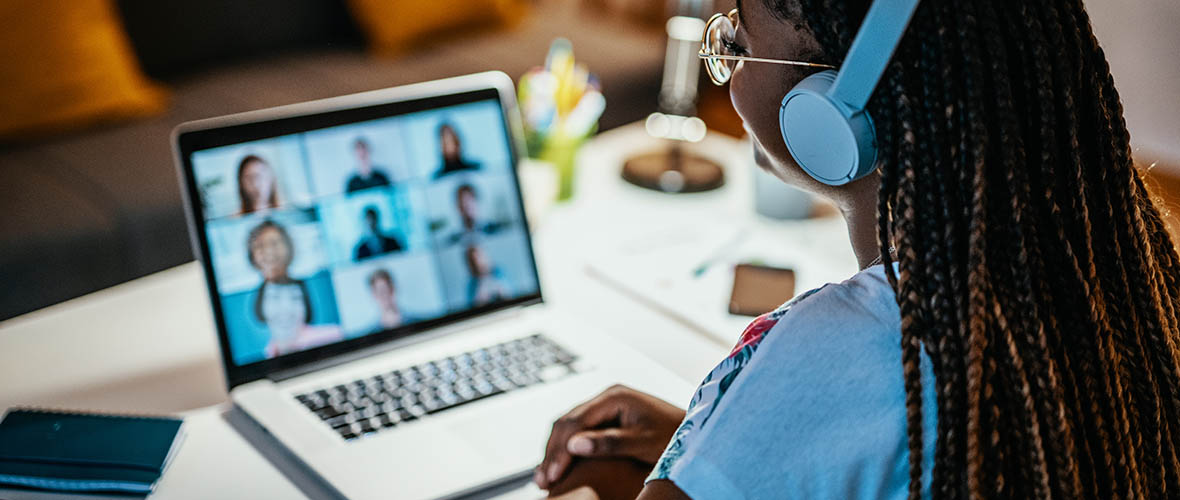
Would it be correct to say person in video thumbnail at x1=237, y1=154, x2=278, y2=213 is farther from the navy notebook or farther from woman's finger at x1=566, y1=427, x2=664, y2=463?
woman's finger at x1=566, y1=427, x2=664, y2=463

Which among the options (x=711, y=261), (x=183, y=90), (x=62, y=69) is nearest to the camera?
(x=711, y=261)

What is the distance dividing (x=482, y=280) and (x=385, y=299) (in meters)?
0.11

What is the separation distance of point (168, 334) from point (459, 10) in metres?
1.81

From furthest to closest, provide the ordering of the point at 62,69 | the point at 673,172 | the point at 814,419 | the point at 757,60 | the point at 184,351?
the point at 62,69
the point at 673,172
the point at 184,351
the point at 757,60
the point at 814,419

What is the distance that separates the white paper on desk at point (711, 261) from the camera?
125 cm

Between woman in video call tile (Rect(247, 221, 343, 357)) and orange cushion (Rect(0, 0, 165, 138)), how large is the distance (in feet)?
4.48

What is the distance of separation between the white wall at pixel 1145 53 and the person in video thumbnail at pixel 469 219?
1.36 m

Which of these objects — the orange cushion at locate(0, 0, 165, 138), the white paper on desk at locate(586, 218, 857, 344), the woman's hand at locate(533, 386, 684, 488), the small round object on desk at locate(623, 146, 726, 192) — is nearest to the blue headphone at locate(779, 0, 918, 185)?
the woman's hand at locate(533, 386, 684, 488)

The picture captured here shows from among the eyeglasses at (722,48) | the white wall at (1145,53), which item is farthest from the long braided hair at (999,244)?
the white wall at (1145,53)

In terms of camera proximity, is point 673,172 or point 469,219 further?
point 673,172

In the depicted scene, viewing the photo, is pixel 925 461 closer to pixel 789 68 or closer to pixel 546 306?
pixel 789 68

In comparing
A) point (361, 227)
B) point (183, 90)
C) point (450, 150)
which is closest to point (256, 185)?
point (361, 227)

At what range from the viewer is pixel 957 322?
0.62 meters

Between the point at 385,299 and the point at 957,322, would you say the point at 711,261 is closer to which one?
the point at 385,299
